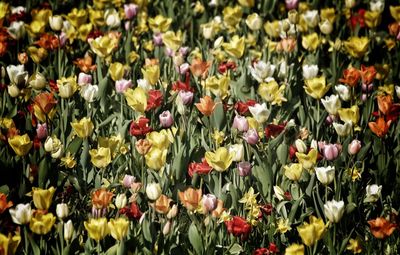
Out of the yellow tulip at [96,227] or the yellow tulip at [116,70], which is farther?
the yellow tulip at [116,70]

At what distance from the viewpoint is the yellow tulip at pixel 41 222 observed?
2123 millimetres

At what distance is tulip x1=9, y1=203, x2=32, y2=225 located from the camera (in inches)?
84.5

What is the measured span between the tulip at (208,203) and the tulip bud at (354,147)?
0.69 m

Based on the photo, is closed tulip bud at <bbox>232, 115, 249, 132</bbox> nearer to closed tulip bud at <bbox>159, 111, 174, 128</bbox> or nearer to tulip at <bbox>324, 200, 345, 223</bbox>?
closed tulip bud at <bbox>159, 111, 174, 128</bbox>

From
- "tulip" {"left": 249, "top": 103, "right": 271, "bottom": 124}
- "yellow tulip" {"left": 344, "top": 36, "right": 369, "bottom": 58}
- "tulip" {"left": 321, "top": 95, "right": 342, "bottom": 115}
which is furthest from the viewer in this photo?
"yellow tulip" {"left": 344, "top": 36, "right": 369, "bottom": 58}

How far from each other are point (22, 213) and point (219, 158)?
0.69 metres

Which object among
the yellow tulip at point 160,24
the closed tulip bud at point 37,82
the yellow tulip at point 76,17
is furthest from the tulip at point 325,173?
the yellow tulip at point 76,17

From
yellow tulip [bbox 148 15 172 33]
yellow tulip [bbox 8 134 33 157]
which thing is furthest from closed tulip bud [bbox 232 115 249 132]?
yellow tulip [bbox 148 15 172 33]

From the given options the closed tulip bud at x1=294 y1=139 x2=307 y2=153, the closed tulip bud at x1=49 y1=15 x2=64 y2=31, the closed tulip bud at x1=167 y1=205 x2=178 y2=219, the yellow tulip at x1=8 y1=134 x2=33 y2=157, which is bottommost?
the closed tulip bud at x1=167 y1=205 x2=178 y2=219

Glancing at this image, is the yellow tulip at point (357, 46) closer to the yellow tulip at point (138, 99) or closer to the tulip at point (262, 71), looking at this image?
the tulip at point (262, 71)

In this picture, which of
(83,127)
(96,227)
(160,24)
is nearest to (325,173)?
(96,227)

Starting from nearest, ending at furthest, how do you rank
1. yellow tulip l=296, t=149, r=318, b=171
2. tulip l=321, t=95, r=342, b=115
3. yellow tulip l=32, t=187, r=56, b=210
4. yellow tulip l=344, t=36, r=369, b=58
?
yellow tulip l=32, t=187, r=56, b=210 → yellow tulip l=296, t=149, r=318, b=171 → tulip l=321, t=95, r=342, b=115 → yellow tulip l=344, t=36, r=369, b=58

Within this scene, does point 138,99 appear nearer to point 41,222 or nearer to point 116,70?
point 116,70

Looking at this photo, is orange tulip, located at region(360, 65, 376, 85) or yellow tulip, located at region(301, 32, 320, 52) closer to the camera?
orange tulip, located at region(360, 65, 376, 85)
